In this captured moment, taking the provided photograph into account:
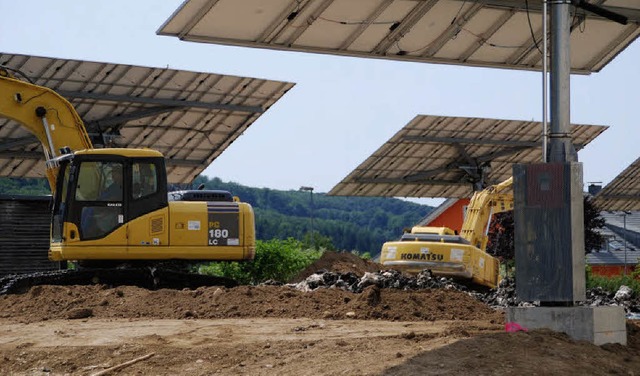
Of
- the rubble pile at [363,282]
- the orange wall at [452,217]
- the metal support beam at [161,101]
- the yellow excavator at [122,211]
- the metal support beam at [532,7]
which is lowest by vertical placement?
the rubble pile at [363,282]

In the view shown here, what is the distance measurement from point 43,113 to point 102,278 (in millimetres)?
3598

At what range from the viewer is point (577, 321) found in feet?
41.0

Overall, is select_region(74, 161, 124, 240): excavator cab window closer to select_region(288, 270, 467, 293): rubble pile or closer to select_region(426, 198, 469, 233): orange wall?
select_region(288, 270, 467, 293): rubble pile

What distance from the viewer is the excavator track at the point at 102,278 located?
22516mm

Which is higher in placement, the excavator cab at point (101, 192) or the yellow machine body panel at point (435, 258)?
the excavator cab at point (101, 192)

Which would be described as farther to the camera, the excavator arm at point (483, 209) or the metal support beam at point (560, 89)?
the excavator arm at point (483, 209)

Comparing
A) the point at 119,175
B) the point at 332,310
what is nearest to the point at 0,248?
the point at 119,175

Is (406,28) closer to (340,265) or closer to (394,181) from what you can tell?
(340,265)

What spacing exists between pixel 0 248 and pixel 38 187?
53.4 m

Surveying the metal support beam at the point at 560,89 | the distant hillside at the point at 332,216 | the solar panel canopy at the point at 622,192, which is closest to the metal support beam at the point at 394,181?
the solar panel canopy at the point at 622,192

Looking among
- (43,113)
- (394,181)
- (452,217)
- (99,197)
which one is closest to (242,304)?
(99,197)

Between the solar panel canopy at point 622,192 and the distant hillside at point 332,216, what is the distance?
55801mm

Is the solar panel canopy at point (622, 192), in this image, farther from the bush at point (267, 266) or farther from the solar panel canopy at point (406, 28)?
the solar panel canopy at point (406, 28)

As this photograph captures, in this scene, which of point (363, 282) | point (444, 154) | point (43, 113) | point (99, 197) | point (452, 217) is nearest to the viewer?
point (363, 282)
